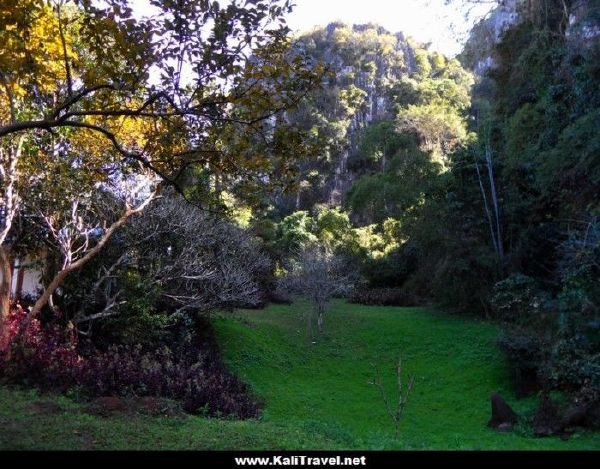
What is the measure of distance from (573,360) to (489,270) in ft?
26.4

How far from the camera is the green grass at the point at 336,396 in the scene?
470cm

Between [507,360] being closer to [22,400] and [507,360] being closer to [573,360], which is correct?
[573,360]

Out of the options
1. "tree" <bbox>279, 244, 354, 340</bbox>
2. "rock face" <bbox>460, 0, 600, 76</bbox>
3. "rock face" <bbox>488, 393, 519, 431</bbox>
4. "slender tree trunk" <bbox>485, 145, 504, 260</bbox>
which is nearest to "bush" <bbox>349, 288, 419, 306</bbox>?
"tree" <bbox>279, 244, 354, 340</bbox>

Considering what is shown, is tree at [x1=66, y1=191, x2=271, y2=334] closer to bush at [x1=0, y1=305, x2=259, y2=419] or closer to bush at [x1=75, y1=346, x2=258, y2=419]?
bush at [x1=0, y1=305, x2=259, y2=419]

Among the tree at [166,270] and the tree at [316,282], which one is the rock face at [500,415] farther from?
the tree at [316,282]

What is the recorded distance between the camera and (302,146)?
15.9 ft

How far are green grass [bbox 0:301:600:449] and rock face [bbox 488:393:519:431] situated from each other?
0.20m

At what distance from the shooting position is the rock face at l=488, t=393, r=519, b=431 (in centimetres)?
794

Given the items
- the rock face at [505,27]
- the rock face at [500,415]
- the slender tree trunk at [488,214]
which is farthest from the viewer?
the slender tree trunk at [488,214]

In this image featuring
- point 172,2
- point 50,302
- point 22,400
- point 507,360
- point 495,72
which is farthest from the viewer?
point 495,72

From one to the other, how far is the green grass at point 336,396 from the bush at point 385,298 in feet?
4.26

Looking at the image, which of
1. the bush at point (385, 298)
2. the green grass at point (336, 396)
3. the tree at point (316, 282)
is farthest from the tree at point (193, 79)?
the bush at point (385, 298)

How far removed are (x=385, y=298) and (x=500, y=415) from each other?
12.3m

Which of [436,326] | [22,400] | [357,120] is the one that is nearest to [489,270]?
[436,326]
